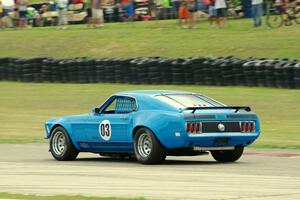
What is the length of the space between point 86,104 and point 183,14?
41.0 feet

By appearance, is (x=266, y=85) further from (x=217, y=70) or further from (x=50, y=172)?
(x=50, y=172)

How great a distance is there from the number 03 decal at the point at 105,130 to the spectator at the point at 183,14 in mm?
23807

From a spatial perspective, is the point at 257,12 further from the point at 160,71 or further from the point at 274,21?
the point at 160,71

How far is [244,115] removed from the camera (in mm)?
14344

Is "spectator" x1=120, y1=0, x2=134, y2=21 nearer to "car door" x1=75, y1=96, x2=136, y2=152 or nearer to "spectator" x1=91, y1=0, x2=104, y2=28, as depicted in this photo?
"spectator" x1=91, y1=0, x2=104, y2=28

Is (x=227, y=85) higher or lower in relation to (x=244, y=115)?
lower

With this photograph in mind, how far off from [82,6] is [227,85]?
19236 millimetres

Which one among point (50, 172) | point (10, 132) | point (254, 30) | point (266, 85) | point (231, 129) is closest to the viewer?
point (50, 172)

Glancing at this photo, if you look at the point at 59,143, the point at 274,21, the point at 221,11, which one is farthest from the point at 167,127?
the point at 221,11

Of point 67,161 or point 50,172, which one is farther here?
point 67,161

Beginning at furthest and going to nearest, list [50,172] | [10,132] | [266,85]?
[266,85]
[10,132]
[50,172]

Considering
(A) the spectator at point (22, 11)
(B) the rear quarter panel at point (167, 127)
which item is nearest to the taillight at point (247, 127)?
(B) the rear quarter panel at point (167, 127)

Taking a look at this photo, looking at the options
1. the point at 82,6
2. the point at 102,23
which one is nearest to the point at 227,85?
the point at 102,23

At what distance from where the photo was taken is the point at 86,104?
1105 inches
